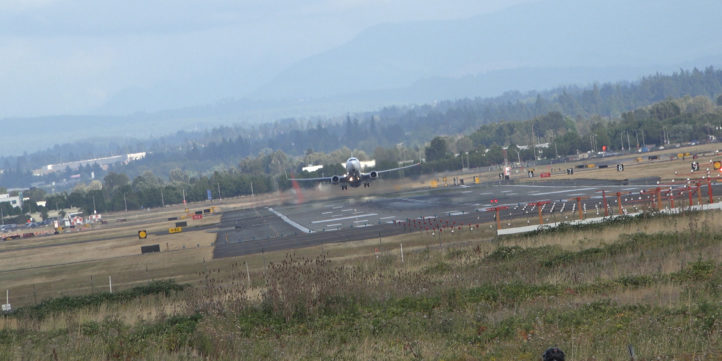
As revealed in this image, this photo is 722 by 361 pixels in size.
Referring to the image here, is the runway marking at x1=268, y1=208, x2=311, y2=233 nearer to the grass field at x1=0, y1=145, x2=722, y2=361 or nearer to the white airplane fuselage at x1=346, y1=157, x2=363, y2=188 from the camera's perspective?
the white airplane fuselage at x1=346, y1=157, x2=363, y2=188

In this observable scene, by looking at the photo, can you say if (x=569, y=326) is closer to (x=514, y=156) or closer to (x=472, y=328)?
(x=472, y=328)

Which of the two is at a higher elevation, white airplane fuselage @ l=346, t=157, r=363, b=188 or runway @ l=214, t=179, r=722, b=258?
white airplane fuselage @ l=346, t=157, r=363, b=188

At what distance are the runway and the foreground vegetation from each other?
86.0 feet

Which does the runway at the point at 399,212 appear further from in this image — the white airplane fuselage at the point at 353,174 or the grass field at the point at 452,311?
the grass field at the point at 452,311

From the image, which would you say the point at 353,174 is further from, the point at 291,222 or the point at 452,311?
the point at 452,311

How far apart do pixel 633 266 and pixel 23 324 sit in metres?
23.7

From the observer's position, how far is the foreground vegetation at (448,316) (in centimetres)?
1758

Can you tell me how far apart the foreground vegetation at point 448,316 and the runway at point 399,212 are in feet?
86.0

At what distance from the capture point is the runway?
210 ft

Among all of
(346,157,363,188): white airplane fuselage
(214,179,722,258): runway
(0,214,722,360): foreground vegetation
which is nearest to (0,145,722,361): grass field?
(0,214,722,360): foreground vegetation

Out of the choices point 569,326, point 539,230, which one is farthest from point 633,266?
point 539,230

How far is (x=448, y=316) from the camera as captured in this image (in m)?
21.6

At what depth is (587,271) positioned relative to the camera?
91.4 feet

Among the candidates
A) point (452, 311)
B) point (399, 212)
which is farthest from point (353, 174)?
point (452, 311)
